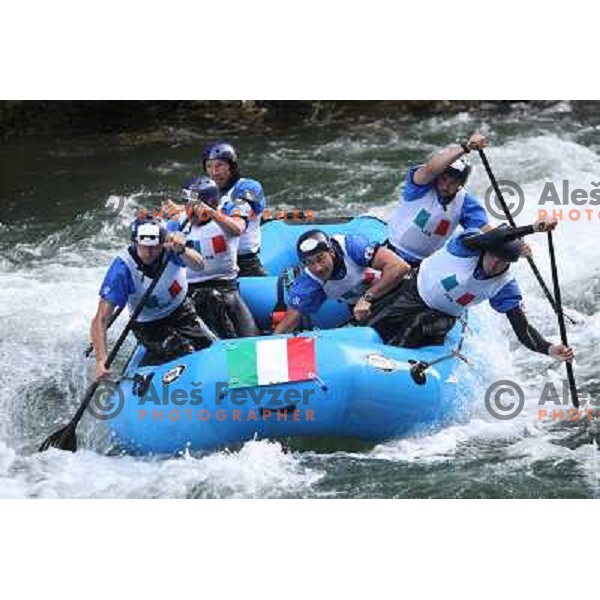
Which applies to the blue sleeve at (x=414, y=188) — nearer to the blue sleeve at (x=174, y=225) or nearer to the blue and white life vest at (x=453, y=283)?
the blue and white life vest at (x=453, y=283)

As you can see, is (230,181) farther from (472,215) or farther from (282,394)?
(282,394)

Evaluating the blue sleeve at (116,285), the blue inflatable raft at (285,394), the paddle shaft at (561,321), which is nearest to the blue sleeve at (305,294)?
the blue inflatable raft at (285,394)

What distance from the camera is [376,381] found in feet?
14.0

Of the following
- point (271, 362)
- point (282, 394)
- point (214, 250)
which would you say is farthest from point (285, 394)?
point (214, 250)

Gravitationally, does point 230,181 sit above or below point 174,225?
above

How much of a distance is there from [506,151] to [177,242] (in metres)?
3.79

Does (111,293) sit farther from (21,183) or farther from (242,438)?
(21,183)

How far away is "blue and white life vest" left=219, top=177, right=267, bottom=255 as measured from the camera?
495cm

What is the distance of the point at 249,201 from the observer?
16.3 ft

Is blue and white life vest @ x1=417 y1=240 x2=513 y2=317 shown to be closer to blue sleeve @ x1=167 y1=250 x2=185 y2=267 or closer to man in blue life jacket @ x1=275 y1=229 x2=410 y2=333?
man in blue life jacket @ x1=275 y1=229 x2=410 y2=333

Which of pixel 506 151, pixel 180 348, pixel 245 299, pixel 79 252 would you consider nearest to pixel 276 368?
pixel 180 348

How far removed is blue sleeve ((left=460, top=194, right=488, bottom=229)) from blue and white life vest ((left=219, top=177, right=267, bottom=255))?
2.53 ft

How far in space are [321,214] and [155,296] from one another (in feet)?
8.91

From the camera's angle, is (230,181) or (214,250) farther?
(230,181)
